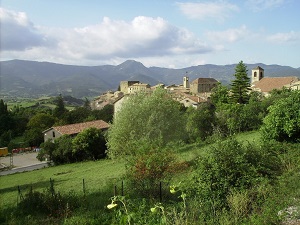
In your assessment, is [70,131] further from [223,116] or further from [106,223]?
[106,223]

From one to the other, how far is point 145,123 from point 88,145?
10.6 metres

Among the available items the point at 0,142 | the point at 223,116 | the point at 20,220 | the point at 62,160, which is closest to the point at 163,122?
the point at 223,116

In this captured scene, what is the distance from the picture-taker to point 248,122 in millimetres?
31688

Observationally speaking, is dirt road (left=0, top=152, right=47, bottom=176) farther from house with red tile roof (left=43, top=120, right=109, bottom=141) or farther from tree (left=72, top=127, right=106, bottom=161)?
tree (left=72, top=127, right=106, bottom=161)

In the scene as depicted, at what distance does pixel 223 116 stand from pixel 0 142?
160ft

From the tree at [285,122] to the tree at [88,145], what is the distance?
24.0 metres

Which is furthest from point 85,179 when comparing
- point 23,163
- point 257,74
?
point 257,74

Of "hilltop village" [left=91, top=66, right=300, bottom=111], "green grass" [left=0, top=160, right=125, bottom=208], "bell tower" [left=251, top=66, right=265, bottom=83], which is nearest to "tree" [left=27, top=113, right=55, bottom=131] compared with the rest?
"hilltop village" [left=91, top=66, right=300, bottom=111]

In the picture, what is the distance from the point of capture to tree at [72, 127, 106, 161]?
Answer: 35.2 meters

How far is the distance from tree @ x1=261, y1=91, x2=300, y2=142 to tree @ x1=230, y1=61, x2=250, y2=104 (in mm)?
34242

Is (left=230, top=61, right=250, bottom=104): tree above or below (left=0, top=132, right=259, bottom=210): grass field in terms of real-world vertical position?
above

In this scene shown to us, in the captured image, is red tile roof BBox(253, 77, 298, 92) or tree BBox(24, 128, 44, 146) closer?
tree BBox(24, 128, 44, 146)

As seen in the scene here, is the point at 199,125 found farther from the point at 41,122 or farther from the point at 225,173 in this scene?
the point at 41,122

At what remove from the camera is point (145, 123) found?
27906 mm
